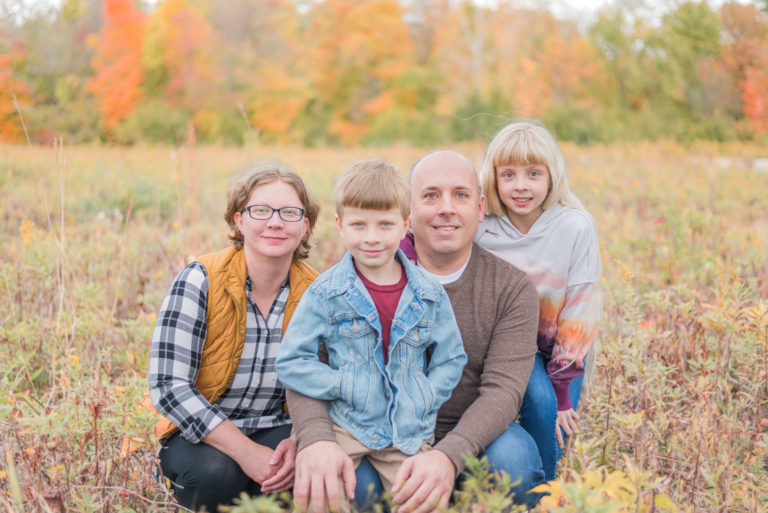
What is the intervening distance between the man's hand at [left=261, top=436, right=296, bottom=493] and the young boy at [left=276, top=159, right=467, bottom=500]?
0.24 m

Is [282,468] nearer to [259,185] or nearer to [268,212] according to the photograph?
[268,212]

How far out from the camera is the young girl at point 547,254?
98.6 inches

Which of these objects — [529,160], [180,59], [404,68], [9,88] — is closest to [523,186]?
[529,160]

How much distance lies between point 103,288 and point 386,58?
95.4 feet

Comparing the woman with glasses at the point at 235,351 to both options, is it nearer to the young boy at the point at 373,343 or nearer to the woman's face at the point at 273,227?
the woman's face at the point at 273,227

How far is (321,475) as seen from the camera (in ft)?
6.33

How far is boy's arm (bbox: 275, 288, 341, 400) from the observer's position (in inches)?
80.8

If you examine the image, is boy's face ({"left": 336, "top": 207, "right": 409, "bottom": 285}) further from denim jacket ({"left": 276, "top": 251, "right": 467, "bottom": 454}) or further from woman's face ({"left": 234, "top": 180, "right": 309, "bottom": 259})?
woman's face ({"left": 234, "top": 180, "right": 309, "bottom": 259})

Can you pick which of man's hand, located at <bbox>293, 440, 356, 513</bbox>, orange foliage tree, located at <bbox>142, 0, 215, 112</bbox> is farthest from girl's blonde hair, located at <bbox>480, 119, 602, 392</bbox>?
orange foliage tree, located at <bbox>142, 0, 215, 112</bbox>

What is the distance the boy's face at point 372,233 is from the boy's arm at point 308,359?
8.7 inches

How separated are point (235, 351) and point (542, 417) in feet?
3.90

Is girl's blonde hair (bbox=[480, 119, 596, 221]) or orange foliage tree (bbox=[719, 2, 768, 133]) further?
orange foliage tree (bbox=[719, 2, 768, 133])

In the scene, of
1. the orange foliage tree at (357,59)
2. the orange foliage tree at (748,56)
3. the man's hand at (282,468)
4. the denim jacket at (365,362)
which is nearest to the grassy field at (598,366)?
the denim jacket at (365,362)

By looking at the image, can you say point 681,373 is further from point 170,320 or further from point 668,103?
point 668,103
